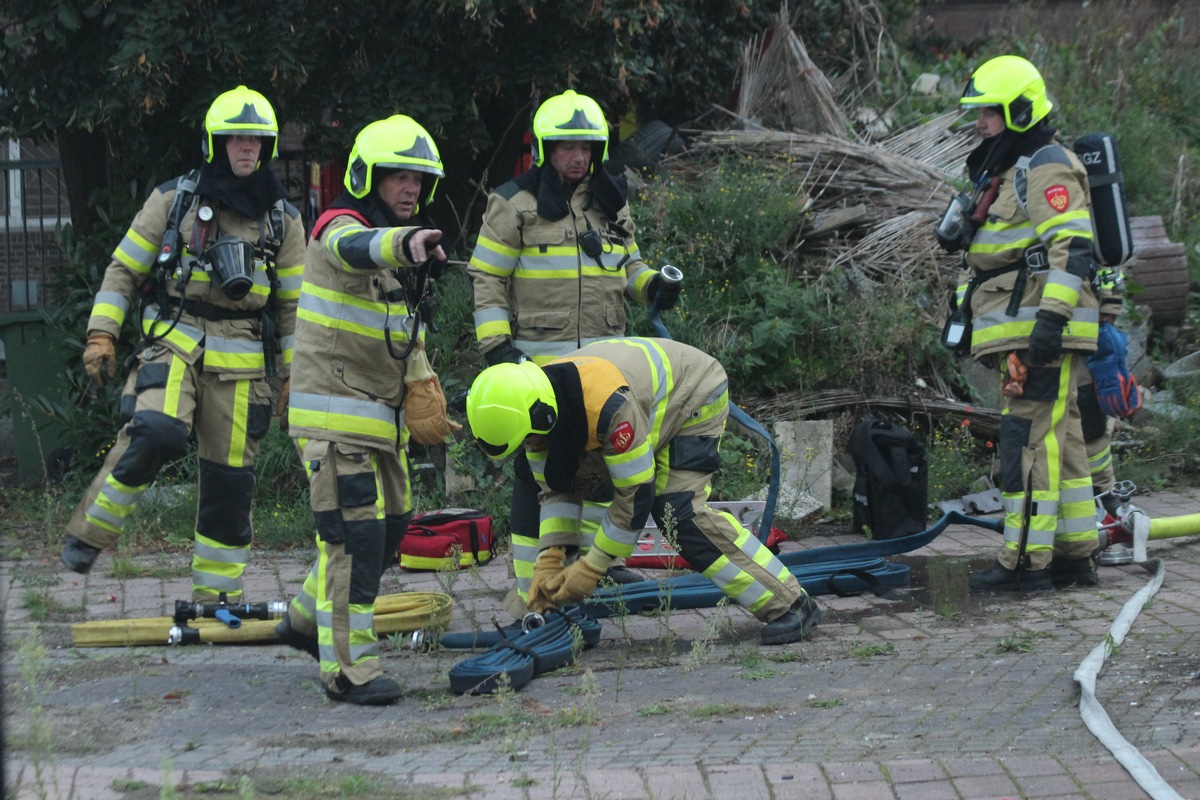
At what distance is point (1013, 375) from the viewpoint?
6.29 meters

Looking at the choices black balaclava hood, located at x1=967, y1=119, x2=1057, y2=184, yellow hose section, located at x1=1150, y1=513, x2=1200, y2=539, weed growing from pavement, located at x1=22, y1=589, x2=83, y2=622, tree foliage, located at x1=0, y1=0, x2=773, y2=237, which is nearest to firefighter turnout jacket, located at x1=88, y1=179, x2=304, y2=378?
weed growing from pavement, located at x1=22, y1=589, x2=83, y2=622

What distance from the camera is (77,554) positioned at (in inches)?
226

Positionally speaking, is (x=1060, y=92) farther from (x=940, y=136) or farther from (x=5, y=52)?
(x=5, y=52)

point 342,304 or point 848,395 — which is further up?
point 342,304

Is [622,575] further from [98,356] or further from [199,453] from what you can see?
[98,356]

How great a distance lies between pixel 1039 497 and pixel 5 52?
728 cm

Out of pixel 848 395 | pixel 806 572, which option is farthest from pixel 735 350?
pixel 806 572

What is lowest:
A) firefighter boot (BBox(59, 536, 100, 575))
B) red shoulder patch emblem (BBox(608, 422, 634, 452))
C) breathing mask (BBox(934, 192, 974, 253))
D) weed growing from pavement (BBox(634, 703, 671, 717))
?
weed growing from pavement (BBox(634, 703, 671, 717))

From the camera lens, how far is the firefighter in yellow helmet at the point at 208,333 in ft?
18.7

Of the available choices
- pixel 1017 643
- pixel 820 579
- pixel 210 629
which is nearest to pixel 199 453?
pixel 210 629

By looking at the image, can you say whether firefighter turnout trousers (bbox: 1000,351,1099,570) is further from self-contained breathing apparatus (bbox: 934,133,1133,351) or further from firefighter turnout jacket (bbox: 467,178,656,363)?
firefighter turnout jacket (bbox: 467,178,656,363)

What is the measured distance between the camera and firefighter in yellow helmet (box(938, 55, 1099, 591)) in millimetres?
6160

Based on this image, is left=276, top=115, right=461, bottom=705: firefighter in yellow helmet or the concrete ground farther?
left=276, top=115, right=461, bottom=705: firefighter in yellow helmet

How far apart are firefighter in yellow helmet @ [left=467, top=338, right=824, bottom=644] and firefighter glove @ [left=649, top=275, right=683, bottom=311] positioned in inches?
32.6
